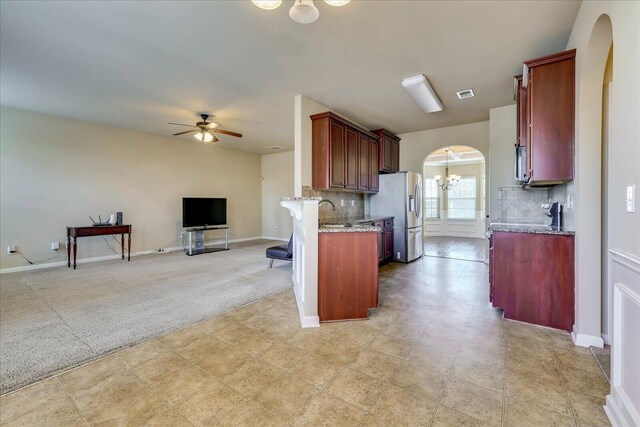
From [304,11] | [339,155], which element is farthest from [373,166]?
[304,11]

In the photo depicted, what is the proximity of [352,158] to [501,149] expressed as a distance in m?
2.34

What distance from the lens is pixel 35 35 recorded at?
2574 mm

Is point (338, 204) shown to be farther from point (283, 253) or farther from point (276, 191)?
point (276, 191)

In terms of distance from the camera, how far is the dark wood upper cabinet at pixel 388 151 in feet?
18.2

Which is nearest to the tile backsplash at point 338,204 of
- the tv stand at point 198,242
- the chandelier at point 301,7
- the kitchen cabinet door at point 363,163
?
the kitchen cabinet door at point 363,163

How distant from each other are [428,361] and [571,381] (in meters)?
0.85

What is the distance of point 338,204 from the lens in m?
4.88

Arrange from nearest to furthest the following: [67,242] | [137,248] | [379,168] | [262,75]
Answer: [262,75], [67,242], [379,168], [137,248]

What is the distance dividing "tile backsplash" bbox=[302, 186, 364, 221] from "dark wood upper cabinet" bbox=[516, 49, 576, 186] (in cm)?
270

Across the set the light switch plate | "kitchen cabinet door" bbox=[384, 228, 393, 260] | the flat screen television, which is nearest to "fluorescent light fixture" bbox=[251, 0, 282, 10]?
the light switch plate

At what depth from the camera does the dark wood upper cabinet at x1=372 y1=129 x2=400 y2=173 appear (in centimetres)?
555

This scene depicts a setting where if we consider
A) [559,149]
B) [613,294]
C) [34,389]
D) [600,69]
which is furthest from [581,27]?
[34,389]

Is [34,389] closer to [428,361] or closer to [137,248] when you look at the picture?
[428,361]

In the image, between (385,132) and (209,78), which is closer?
(209,78)
